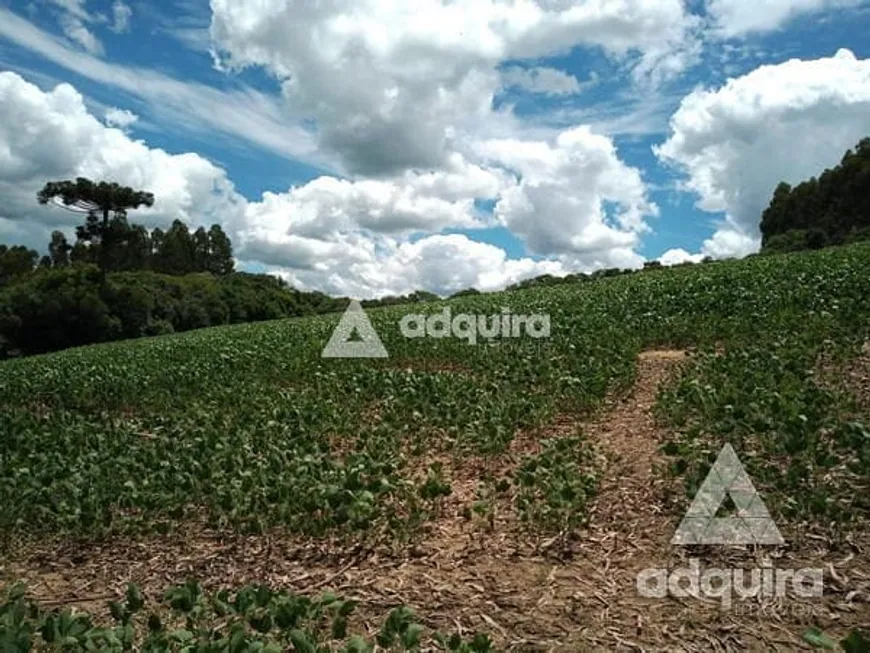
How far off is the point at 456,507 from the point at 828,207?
65822 millimetres

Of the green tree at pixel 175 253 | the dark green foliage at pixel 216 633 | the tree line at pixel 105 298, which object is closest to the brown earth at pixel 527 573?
the dark green foliage at pixel 216 633

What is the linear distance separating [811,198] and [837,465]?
222 feet

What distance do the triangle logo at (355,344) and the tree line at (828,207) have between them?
38010 mm

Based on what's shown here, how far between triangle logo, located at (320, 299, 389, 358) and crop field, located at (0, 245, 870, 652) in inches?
155

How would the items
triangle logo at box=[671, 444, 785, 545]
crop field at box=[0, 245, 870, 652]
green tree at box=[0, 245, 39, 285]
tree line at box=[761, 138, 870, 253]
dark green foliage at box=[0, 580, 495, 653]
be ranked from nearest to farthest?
dark green foliage at box=[0, 580, 495, 653], crop field at box=[0, 245, 870, 652], triangle logo at box=[671, 444, 785, 545], tree line at box=[761, 138, 870, 253], green tree at box=[0, 245, 39, 285]

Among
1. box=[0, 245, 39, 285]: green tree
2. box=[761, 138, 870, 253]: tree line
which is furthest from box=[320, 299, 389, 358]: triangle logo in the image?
box=[0, 245, 39, 285]: green tree

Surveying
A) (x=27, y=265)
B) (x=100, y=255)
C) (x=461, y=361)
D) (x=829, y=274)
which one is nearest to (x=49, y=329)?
(x=100, y=255)

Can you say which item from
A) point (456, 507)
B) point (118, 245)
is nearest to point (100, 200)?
point (118, 245)

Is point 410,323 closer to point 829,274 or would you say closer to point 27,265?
point 829,274

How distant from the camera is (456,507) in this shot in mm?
5516

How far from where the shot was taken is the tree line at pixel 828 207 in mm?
48844

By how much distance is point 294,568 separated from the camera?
15.5ft

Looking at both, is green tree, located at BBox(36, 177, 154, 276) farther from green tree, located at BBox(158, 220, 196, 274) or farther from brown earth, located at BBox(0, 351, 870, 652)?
brown earth, located at BBox(0, 351, 870, 652)

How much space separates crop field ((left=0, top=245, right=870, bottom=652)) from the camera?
3.42 meters
